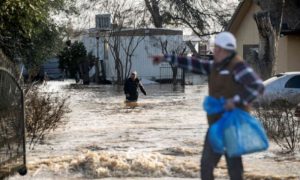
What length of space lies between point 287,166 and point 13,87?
4.26m

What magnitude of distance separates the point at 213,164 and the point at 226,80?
0.90 metres

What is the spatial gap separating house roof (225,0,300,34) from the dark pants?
2222cm

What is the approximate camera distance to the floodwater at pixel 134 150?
8.75 meters

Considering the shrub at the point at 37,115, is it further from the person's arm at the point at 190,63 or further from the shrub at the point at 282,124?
the person's arm at the point at 190,63

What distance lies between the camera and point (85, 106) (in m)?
24.2

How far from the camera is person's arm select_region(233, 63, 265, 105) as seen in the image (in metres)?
5.52

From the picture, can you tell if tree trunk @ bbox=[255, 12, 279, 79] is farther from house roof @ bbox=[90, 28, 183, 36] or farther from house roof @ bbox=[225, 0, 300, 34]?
house roof @ bbox=[90, 28, 183, 36]

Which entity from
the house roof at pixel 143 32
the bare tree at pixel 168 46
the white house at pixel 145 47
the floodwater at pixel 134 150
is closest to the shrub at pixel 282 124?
the floodwater at pixel 134 150

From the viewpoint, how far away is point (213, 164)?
6.16m

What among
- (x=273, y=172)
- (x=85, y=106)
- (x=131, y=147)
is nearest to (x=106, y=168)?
(x=273, y=172)

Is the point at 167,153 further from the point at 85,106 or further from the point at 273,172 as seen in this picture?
the point at 85,106

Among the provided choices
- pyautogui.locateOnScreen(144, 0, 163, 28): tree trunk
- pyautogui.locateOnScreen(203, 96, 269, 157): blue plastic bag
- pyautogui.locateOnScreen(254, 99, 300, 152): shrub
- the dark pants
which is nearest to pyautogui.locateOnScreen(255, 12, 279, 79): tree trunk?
pyautogui.locateOnScreen(254, 99, 300, 152): shrub

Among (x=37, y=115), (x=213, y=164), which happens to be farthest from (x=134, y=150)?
(x=213, y=164)

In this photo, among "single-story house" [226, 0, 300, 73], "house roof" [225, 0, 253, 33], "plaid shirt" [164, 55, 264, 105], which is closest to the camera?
"plaid shirt" [164, 55, 264, 105]
